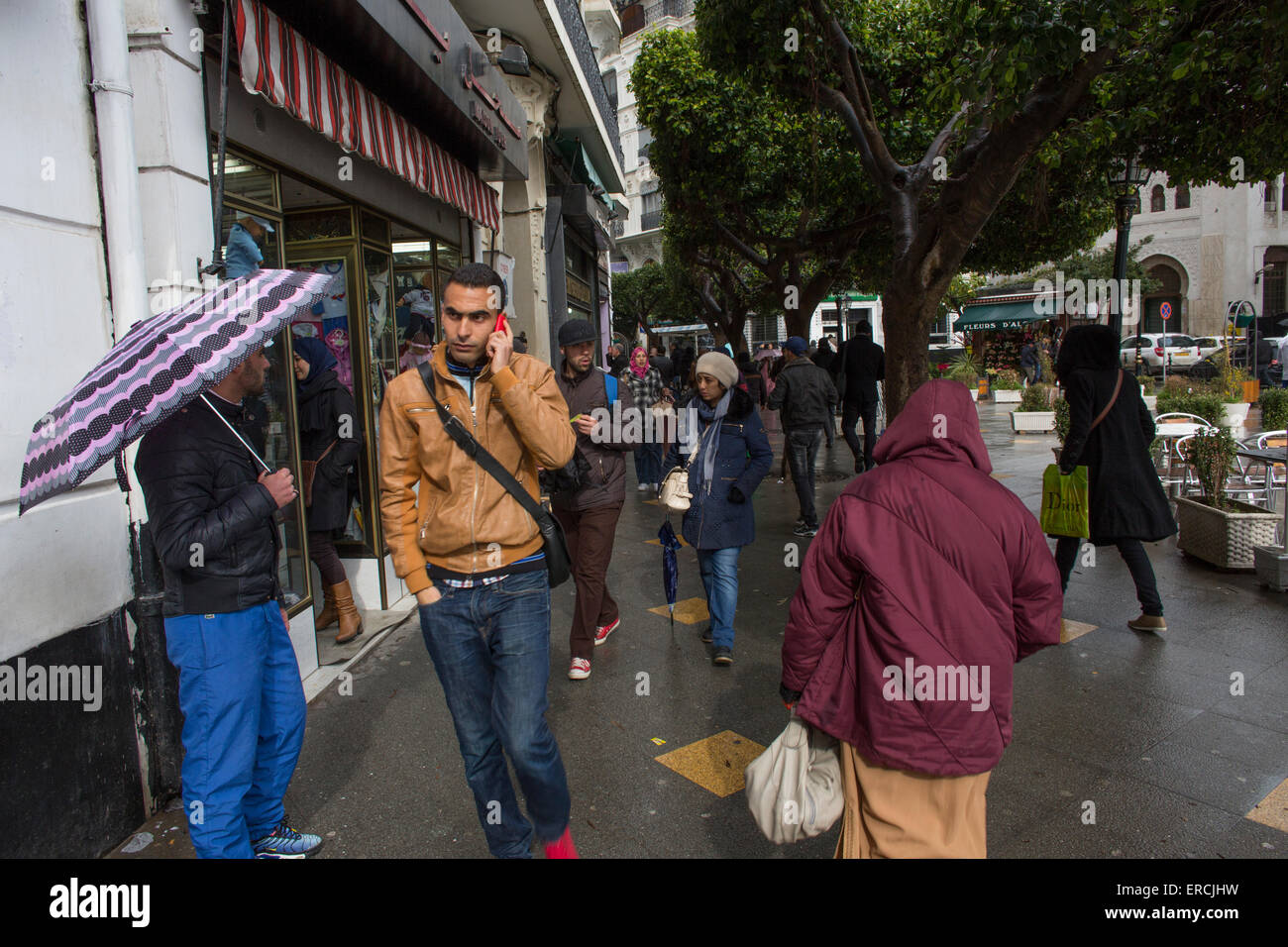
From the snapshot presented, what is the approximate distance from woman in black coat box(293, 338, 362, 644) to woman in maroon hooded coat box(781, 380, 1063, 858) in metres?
3.86

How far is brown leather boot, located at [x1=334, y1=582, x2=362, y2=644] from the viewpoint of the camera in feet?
17.9

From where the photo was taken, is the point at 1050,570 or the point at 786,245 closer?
the point at 1050,570

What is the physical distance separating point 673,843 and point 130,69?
3866 millimetres

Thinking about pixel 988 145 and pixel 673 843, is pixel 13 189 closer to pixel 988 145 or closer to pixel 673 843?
pixel 673 843

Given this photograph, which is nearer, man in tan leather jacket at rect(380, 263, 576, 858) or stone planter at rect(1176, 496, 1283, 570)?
man in tan leather jacket at rect(380, 263, 576, 858)

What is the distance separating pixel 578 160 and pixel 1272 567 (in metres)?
11.2

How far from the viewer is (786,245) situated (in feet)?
54.9

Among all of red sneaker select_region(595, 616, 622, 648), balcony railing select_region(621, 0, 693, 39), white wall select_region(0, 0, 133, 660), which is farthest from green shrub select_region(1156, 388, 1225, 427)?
balcony railing select_region(621, 0, 693, 39)

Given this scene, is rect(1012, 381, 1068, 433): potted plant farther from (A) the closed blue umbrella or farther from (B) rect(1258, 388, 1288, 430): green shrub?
(A) the closed blue umbrella

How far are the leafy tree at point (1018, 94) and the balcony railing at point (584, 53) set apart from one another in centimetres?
370

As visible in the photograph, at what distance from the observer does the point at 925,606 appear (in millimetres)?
2098

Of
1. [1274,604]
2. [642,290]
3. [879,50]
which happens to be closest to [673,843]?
[1274,604]

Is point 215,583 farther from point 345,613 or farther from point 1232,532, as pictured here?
point 1232,532


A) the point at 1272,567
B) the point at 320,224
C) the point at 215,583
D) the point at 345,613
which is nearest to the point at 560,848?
the point at 215,583
